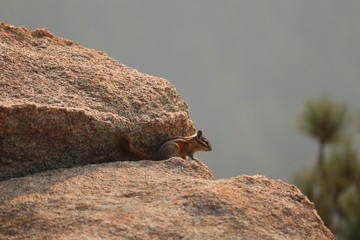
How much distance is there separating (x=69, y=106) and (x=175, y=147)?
117 centimetres

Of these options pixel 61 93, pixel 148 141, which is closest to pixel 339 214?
pixel 148 141

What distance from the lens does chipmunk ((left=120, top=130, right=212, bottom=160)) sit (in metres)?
4.54

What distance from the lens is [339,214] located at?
39.1ft

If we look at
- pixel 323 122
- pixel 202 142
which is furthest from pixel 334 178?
pixel 202 142

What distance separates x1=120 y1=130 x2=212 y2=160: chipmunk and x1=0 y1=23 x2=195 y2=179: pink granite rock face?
0.07m

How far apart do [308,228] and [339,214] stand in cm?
864

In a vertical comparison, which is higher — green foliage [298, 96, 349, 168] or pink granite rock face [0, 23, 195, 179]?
green foliage [298, 96, 349, 168]

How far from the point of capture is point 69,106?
4.20 m

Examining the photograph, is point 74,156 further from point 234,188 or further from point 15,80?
point 234,188

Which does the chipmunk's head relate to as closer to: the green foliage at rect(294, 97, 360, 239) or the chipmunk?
the chipmunk

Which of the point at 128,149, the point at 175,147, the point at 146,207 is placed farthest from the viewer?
the point at 175,147

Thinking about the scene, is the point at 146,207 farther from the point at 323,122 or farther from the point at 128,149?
the point at 323,122

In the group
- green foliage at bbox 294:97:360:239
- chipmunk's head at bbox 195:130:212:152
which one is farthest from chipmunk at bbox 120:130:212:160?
green foliage at bbox 294:97:360:239

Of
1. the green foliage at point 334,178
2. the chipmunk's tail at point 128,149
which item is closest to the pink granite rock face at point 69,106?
the chipmunk's tail at point 128,149
